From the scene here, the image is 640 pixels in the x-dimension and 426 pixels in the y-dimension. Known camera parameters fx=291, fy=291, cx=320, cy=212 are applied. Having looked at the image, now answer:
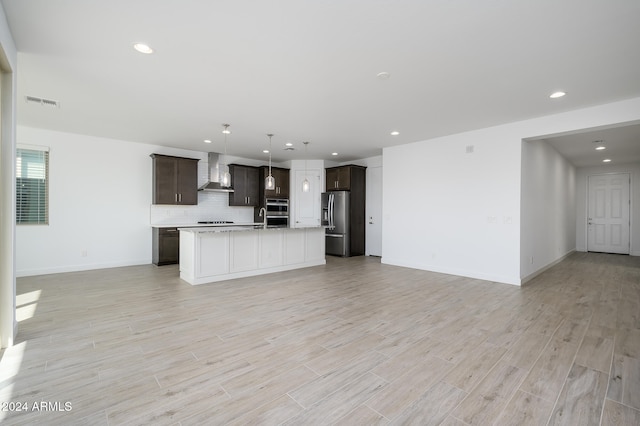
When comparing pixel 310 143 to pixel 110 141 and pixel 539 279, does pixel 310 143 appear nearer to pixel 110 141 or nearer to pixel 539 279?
pixel 110 141

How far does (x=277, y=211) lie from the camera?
8.42m

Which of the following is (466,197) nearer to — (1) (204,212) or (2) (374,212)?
(2) (374,212)

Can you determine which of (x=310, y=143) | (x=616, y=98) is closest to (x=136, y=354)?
(x=310, y=143)

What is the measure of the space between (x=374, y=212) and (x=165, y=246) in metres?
5.44

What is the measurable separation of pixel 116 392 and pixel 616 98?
6.25 m

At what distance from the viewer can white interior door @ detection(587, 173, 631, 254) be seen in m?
8.59

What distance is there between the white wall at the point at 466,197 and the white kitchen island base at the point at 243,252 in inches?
78.9

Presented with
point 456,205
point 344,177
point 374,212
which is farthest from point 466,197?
point 344,177

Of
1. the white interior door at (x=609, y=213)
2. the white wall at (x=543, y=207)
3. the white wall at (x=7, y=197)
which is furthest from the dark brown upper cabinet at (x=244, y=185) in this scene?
the white interior door at (x=609, y=213)

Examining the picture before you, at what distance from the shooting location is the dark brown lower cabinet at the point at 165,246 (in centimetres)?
640

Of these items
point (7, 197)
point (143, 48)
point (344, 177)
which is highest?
point (143, 48)

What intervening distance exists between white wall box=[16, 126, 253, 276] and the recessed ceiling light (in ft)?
14.9

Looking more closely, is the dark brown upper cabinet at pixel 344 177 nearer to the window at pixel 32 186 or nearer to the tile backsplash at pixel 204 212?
the tile backsplash at pixel 204 212

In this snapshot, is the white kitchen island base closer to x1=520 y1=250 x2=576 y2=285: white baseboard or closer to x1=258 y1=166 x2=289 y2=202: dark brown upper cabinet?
x1=258 y1=166 x2=289 y2=202: dark brown upper cabinet
